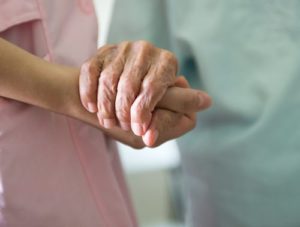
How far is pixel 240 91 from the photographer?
65cm

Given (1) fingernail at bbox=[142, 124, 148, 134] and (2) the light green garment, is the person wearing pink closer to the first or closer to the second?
(1) fingernail at bbox=[142, 124, 148, 134]

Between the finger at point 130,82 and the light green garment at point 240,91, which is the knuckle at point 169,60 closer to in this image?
the finger at point 130,82

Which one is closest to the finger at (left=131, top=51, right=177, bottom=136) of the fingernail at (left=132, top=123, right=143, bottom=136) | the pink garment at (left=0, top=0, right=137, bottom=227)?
the fingernail at (left=132, top=123, right=143, bottom=136)

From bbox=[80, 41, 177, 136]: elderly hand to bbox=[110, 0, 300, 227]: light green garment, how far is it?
19 cm

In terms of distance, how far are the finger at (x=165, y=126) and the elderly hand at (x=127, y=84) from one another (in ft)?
0.04

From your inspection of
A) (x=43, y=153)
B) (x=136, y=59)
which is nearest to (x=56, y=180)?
(x=43, y=153)

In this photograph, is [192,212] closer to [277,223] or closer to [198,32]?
[277,223]

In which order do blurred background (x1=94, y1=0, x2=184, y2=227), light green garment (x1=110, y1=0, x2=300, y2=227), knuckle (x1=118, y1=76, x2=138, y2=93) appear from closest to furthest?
knuckle (x1=118, y1=76, x2=138, y2=93), light green garment (x1=110, y1=0, x2=300, y2=227), blurred background (x1=94, y1=0, x2=184, y2=227)

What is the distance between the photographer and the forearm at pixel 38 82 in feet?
1.49

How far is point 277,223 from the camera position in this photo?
633mm

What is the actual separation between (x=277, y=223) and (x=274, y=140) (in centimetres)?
Result: 11

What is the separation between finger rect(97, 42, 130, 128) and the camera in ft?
1.46

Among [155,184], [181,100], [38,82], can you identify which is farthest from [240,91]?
[155,184]

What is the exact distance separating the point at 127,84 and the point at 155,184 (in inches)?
31.5
